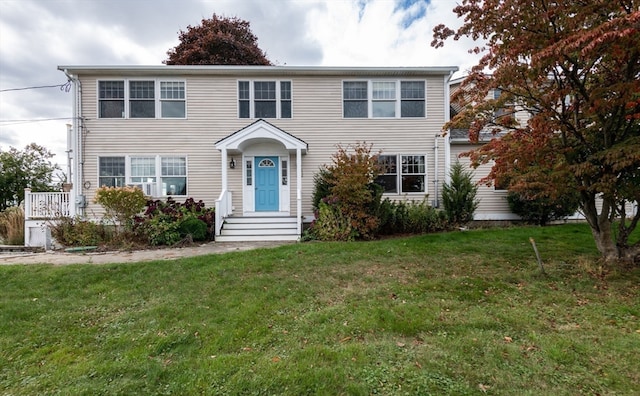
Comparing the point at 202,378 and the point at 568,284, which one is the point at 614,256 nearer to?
the point at 568,284

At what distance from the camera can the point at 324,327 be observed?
362 cm

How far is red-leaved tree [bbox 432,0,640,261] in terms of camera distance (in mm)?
4469

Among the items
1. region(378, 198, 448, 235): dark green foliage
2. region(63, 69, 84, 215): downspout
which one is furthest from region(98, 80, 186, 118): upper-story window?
region(378, 198, 448, 235): dark green foliage

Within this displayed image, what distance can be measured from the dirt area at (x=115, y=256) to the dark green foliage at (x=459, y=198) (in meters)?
6.33

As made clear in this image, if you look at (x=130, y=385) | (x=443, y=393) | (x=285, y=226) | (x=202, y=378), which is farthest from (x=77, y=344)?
(x=285, y=226)

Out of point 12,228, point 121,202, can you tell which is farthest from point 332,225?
point 12,228

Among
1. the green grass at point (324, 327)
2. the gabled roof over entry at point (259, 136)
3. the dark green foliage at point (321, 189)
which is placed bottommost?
the green grass at point (324, 327)

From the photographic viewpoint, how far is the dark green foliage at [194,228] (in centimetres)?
898

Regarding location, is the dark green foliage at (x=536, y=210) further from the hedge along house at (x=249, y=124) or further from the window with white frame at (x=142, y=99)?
the window with white frame at (x=142, y=99)

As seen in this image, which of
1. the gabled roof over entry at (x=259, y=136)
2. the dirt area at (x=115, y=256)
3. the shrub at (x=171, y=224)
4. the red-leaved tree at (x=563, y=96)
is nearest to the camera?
the red-leaved tree at (x=563, y=96)

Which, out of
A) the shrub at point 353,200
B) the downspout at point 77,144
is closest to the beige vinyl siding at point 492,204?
the shrub at point 353,200

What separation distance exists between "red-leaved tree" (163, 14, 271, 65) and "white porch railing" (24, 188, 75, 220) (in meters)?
12.6

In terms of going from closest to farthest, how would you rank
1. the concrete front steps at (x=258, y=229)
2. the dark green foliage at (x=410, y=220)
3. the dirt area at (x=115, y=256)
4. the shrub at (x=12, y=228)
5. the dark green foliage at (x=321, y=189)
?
1. the dirt area at (x=115, y=256)
2. the concrete front steps at (x=258, y=229)
3. the dark green foliage at (x=321, y=189)
4. the dark green foliage at (x=410, y=220)
5. the shrub at (x=12, y=228)

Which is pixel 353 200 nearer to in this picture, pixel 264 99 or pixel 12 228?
pixel 264 99
